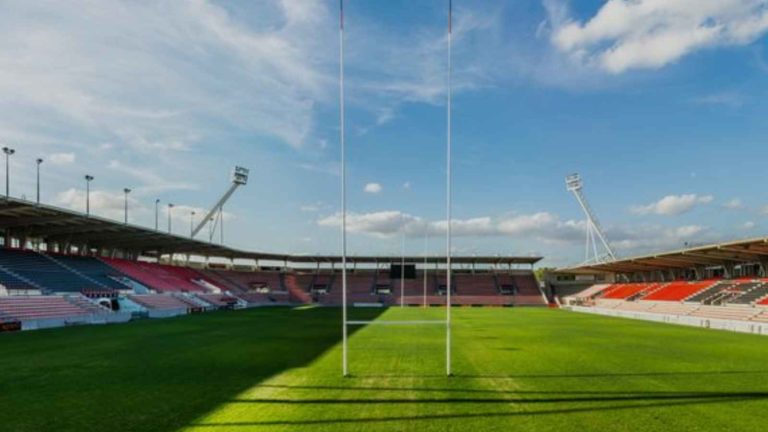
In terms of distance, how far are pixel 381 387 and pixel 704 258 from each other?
43159mm

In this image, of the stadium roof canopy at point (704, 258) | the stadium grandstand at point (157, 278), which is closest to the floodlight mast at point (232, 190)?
the stadium grandstand at point (157, 278)

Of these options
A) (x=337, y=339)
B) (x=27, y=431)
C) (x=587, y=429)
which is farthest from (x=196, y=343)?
(x=587, y=429)

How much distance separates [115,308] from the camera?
132 feet

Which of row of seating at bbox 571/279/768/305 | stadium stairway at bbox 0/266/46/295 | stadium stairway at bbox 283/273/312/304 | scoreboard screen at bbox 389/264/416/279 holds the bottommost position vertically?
stadium stairway at bbox 283/273/312/304

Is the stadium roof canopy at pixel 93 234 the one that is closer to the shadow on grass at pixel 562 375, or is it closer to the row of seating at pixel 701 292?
the row of seating at pixel 701 292

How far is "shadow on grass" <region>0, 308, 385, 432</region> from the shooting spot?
9.22 meters

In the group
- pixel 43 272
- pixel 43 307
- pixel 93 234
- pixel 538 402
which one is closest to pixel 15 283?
pixel 43 307

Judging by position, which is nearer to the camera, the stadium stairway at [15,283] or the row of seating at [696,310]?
the stadium stairway at [15,283]

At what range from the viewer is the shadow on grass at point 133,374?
9.22 meters

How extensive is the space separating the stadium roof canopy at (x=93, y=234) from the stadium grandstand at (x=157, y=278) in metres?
0.08

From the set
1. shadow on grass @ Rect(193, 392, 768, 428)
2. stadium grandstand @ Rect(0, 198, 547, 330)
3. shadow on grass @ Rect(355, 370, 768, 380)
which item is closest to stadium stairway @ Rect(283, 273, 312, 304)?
stadium grandstand @ Rect(0, 198, 547, 330)

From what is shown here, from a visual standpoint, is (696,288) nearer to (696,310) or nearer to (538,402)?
(696,310)

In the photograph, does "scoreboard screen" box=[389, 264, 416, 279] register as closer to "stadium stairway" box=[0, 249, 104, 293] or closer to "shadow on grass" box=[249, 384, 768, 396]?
"shadow on grass" box=[249, 384, 768, 396]

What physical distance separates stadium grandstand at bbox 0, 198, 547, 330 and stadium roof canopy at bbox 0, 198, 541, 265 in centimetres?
8
